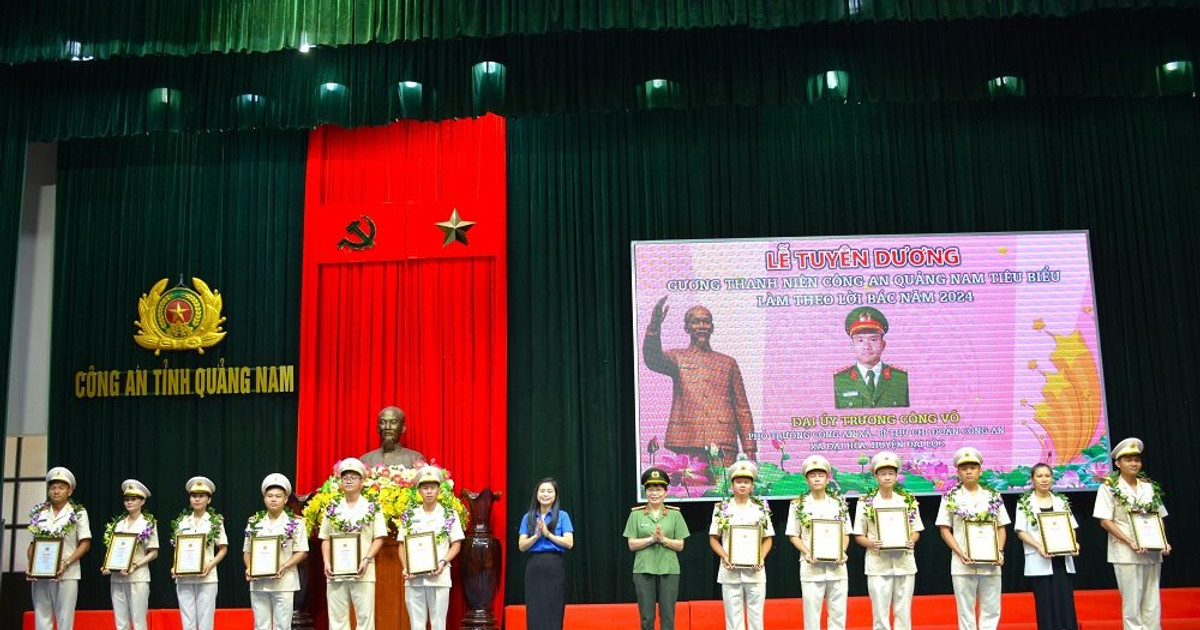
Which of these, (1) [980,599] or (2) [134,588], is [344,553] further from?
(1) [980,599]

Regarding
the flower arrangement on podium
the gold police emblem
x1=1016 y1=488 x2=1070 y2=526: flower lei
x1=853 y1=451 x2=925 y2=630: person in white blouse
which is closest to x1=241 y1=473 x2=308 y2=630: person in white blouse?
the flower arrangement on podium

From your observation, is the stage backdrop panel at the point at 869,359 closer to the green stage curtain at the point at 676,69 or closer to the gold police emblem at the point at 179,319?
the green stage curtain at the point at 676,69

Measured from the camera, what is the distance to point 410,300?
10219 mm

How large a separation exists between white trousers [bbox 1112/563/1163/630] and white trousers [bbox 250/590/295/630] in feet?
20.0

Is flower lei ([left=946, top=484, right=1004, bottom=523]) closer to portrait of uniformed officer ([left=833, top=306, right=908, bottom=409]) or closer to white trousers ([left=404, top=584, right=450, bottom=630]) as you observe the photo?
portrait of uniformed officer ([left=833, top=306, right=908, bottom=409])

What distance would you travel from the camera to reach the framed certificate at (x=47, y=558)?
8234 mm

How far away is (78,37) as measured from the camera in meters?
8.92

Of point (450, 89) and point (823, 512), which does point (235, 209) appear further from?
point (823, 512)

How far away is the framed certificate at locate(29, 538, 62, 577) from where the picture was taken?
8234 millimetres

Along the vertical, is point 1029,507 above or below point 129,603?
above

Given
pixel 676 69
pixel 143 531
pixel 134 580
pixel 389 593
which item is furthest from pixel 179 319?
pixel 676 69

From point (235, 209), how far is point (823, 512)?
248 inches

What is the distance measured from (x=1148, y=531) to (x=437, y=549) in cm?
514

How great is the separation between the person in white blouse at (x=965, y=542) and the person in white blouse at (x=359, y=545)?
13.5ft
